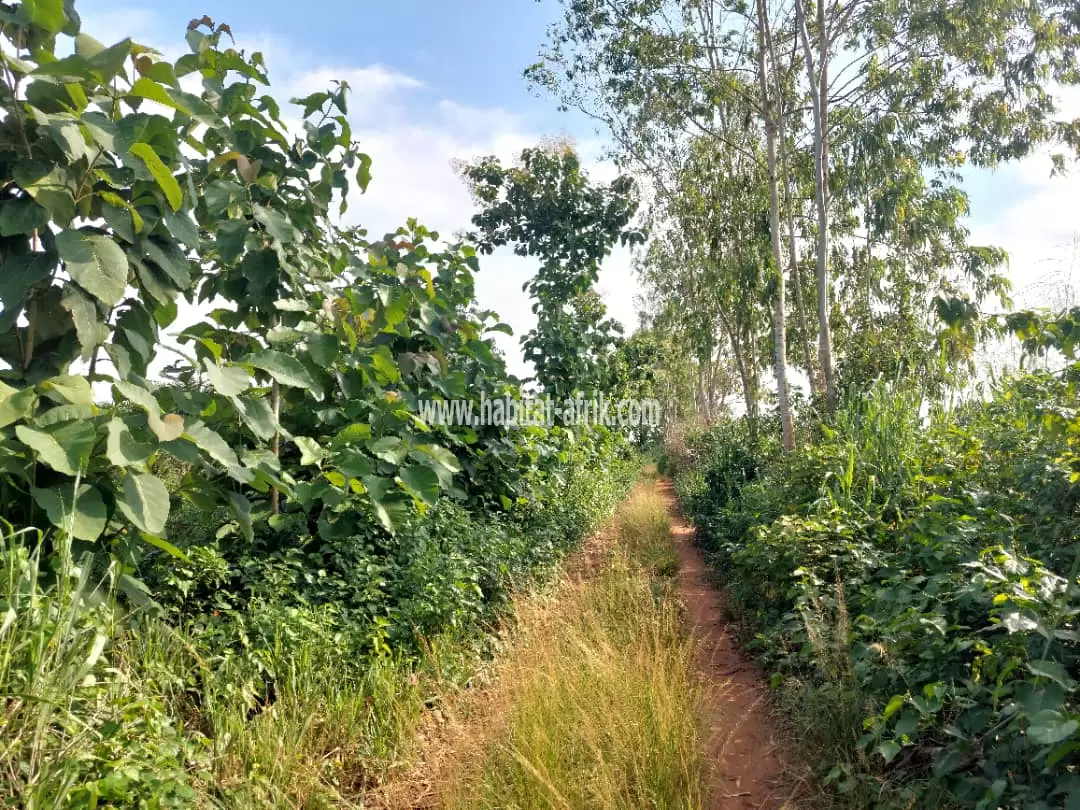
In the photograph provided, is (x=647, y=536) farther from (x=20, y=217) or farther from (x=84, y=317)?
(x=20, y=217)

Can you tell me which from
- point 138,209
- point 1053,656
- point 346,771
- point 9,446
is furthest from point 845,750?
point 138,209

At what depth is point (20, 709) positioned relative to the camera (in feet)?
6.26

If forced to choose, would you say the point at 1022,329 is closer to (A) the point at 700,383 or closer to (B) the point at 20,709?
(B) the point at 20,709

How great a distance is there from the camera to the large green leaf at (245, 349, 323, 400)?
283cm

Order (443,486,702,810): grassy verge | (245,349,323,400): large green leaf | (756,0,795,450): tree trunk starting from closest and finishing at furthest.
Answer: (443,486,702,810): grassy verge → (245,349,323,400): large green leaf → (756,0,795,450): tree trunk

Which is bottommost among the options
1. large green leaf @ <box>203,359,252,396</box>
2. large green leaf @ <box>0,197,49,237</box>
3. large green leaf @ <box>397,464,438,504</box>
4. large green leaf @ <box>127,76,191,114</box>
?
large green leaf @ <box>397,464,438,504</box>

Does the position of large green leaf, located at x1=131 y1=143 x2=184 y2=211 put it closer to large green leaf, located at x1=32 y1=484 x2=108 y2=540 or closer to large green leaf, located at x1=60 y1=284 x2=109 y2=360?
large green leaf, located at x1=60 y1=284 x2=109 y2=360

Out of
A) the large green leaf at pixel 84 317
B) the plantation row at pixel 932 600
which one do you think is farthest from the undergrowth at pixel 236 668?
the plantation row at pixel 932 600

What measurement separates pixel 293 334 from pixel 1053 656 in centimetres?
332

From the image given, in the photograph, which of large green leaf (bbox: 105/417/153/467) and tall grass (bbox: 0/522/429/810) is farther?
large green leaf (bbox: 105/417/153/467)

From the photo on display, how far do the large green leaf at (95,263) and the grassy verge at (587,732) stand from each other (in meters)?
2.21

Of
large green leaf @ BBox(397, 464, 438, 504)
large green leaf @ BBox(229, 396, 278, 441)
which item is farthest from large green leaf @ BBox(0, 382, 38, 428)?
large green leaf @ BBox(397, 464, 438, 504)

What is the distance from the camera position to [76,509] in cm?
217

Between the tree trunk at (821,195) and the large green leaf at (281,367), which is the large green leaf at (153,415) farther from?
the tree trunk at (821,195)
